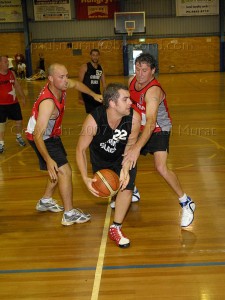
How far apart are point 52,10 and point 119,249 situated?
24723 millimetres

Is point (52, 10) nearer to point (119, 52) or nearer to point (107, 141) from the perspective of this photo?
point (119, 52)

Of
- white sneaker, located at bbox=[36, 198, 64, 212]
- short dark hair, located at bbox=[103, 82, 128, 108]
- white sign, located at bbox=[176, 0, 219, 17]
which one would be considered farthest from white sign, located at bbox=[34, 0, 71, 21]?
short dark hair, located at bbox=[103, 82, 128, 108]

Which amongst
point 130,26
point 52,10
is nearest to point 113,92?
point 130,26

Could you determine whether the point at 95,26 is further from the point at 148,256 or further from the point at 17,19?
the point at 148,256

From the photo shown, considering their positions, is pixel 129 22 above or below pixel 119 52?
above

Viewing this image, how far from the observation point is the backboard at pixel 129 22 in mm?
25547

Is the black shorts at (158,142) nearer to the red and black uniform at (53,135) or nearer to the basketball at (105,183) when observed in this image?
the basketball at (105,183)

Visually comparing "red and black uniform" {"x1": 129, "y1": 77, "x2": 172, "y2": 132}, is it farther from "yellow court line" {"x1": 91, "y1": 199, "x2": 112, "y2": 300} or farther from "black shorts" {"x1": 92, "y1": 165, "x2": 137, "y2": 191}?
"yellow court line" {"x1": 91, "y1": 199, "x2": 112, "y2": 300}

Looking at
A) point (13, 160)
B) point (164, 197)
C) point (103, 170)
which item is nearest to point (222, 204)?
point (164, 197)

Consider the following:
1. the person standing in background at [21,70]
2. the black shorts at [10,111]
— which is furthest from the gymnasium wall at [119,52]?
the black shorts at [10,111]

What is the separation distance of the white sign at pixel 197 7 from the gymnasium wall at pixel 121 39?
13.2 inches

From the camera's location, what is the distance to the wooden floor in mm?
3336

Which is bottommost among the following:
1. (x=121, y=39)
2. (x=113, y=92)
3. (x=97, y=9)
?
(x=113, y=92)

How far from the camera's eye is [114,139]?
399cm
